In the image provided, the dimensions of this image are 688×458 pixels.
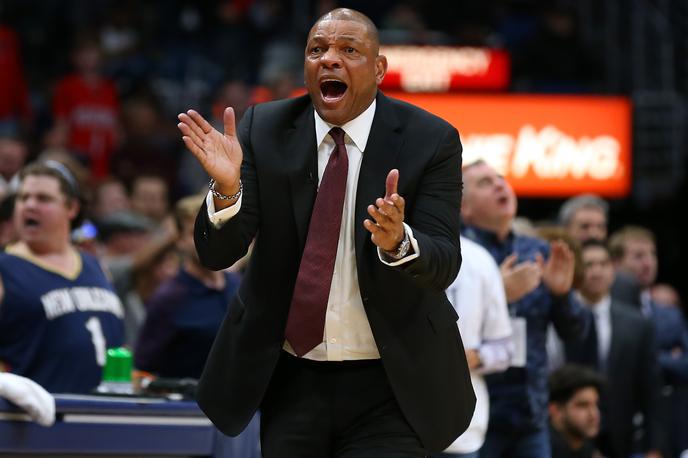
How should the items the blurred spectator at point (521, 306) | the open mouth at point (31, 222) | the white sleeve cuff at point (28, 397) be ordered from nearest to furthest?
the white sleeve cuff at point (28, 397), the blurred spectator at point (521, 306), the open mouth at point (31, 222)

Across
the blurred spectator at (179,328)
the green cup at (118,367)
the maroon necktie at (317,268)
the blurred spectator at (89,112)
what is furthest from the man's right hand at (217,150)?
the blurred spectator at (89,112)

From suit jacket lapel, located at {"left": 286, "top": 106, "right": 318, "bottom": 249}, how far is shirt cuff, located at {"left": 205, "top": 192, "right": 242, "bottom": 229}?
235 millimetres

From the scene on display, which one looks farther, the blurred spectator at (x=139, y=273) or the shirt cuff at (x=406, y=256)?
the blurred spectator at (x=139, y=273)

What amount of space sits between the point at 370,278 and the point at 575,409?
146 inches

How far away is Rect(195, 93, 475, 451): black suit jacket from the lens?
157 inches

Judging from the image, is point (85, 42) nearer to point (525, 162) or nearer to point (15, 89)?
point (15, 89)

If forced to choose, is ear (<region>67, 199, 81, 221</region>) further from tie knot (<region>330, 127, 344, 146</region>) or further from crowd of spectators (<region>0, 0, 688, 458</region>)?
tie knot (<region>330, 127, 344, 146</region>)

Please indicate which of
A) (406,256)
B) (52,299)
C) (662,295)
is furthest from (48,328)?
(662,295)

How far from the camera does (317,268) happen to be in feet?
13.1

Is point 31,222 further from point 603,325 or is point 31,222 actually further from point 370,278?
point 603,325

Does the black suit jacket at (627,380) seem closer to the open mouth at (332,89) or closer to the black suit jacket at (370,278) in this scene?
the black suit jacket at (370,278)

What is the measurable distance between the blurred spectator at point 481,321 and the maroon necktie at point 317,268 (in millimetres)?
1642

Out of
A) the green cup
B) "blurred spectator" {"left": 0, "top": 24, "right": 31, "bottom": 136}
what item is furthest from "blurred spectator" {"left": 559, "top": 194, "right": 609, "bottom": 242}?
"blurred spectator" {"left": 0, "top": 24, "right": 31, "bottom": 136}

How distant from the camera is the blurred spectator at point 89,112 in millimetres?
12734
